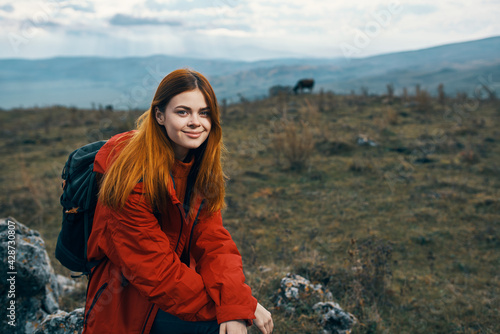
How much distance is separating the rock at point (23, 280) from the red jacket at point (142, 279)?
1.01 metres

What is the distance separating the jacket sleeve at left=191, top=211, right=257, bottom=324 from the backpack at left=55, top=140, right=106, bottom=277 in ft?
1.49

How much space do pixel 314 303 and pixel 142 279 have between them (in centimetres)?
164

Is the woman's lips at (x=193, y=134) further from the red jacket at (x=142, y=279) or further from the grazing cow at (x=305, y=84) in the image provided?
the grazing cow at (x=305, y=84)

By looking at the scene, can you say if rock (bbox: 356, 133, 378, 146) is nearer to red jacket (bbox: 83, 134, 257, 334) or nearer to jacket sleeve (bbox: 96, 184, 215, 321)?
red jacket (bbox: 83, 134, 257, 334)

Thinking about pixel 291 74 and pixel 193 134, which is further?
pixel 291 74

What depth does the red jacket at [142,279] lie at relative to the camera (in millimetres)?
1224

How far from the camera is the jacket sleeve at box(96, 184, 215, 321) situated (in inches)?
47.8

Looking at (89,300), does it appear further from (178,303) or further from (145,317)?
(178,303)

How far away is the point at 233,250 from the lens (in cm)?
153

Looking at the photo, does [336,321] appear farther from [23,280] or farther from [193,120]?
[23,280]

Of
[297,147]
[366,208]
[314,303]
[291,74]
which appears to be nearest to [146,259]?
[314,303]

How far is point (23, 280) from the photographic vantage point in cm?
202

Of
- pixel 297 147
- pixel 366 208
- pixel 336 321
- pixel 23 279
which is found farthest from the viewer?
pixel 297 147

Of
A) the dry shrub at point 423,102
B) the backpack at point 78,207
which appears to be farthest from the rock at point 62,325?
the dry shrub at point 423,102
